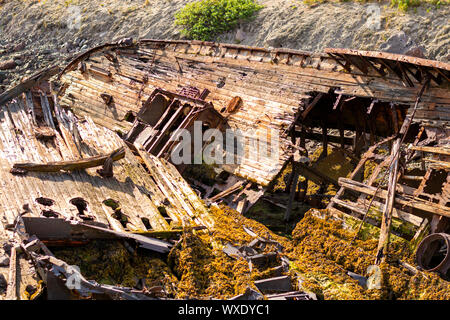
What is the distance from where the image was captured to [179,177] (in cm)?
1556

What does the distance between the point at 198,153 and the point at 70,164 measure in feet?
13.7

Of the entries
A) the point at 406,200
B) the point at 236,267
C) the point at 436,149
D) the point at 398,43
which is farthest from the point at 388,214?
the point at 398,43

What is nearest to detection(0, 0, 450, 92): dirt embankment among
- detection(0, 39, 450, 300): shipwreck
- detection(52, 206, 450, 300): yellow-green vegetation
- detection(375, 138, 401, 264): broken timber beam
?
detection(0, 39, 450, 300): shipwreck

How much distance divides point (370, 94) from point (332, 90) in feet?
4.38

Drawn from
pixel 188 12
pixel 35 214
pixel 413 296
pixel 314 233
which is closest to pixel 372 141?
pixel 314 233

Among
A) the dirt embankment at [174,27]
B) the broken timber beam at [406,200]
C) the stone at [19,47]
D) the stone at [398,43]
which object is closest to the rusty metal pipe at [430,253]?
the broken timber beam at [406,200]

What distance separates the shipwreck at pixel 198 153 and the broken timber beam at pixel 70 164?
1.4 inches

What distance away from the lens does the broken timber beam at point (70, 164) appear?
13.7 m

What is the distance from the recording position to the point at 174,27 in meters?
32.2

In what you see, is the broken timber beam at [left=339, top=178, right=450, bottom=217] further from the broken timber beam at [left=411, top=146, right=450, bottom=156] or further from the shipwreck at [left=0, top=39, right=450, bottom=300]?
the broken timber beam at [left=411, top=146, right=450, bottom=156]

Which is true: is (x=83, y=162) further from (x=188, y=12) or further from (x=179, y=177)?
(x=188, y=12)

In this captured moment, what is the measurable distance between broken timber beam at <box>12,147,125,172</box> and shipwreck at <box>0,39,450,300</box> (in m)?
0.04

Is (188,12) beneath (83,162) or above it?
above

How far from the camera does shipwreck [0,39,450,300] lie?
11172mm
